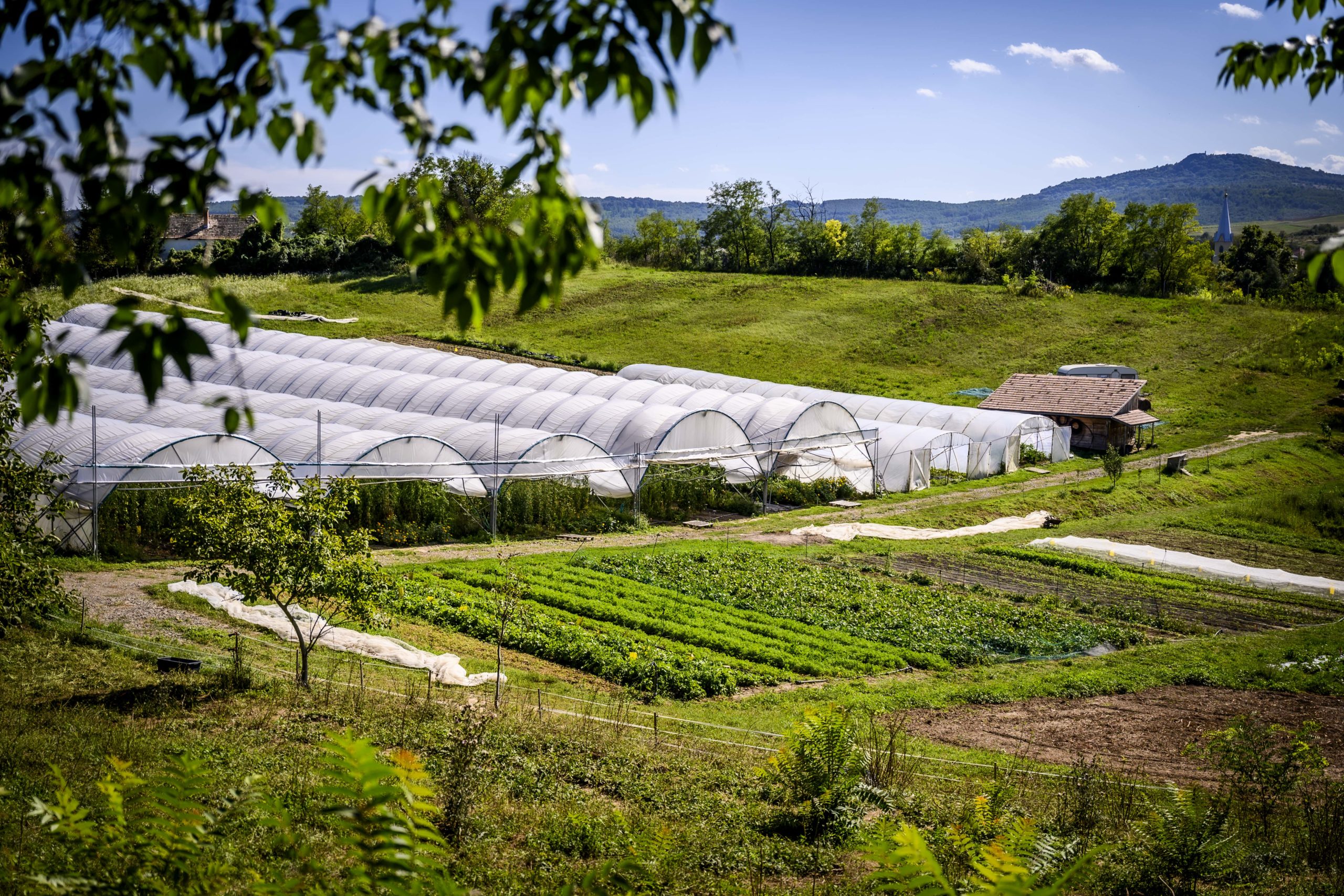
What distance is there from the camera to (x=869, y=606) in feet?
74.0

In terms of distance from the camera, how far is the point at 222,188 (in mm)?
3740

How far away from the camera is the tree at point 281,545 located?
1359 cm

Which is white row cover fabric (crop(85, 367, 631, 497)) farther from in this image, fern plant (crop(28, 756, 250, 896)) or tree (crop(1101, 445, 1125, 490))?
fern plant (crop(28, 756, 250, 896))

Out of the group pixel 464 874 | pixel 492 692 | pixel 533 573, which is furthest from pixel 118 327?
pixel 533 573

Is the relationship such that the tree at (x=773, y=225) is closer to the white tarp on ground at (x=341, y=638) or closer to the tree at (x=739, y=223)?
the tree at (x=739, y=223)

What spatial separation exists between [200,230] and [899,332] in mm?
77898

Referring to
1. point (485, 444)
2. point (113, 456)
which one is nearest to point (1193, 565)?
point (485, 444)

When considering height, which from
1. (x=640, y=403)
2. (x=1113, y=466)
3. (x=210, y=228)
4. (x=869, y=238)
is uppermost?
(x=210, y=228)

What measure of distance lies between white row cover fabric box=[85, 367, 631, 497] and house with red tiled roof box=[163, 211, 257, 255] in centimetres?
7643

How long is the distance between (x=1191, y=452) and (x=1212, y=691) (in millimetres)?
33668

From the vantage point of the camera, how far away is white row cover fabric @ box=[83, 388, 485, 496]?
89.0 feet

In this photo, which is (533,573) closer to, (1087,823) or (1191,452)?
(1087,823)

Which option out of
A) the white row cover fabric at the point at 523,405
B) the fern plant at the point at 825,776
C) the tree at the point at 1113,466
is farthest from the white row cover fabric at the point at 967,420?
the fern plant at the point at 825,776

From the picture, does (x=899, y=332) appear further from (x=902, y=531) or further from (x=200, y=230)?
(x=200, y=230)
